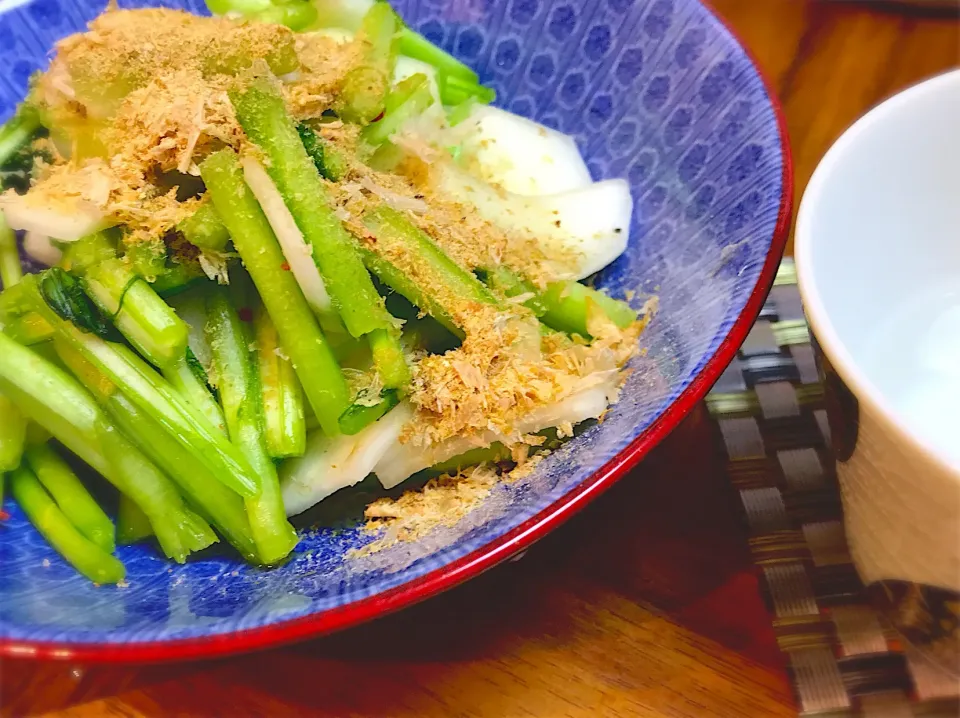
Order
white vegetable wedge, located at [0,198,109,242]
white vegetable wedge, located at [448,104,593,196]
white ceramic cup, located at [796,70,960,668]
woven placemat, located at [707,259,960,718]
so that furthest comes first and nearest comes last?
1. white vegetable wedge, located at [448,104,593,196]
2. white vegetable wedge, located at [0,198,109,242]
3. woven placemat, located at [707,259,960,718]
4. white ceramic cup, located at [796,70,960,668]

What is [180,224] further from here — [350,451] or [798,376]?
[798,376]

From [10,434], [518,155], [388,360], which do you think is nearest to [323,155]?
[388,360]

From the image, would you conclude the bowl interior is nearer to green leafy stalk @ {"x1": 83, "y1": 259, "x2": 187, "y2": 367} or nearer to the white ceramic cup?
the white ceramic cup

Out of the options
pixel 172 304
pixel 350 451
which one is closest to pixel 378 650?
pixel 350 451

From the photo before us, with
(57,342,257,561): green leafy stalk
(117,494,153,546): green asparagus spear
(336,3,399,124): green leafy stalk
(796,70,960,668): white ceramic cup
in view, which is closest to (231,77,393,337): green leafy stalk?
(336,3,399,124): green leafy stalk

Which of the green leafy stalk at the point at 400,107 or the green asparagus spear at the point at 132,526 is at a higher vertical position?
the green leafy stalk at the point at 400,107

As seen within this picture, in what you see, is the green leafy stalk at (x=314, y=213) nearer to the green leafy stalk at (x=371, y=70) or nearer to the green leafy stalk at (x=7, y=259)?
the green leafy stalk at (x=371, y=70)

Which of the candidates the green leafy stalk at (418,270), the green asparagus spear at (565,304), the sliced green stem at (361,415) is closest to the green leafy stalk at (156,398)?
the sliced green stem at (361,415)
